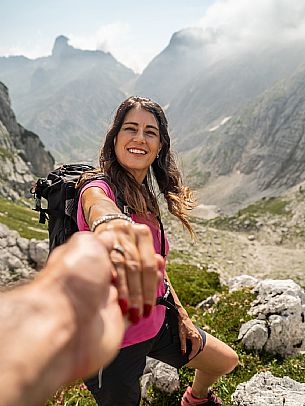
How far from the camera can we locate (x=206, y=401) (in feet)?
18.8

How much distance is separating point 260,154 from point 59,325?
156902 mm

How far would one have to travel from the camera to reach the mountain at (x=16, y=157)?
229ft

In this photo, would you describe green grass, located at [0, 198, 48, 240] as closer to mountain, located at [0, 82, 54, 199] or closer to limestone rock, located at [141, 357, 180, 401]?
mountain, located at [0, 82, 54, 199]

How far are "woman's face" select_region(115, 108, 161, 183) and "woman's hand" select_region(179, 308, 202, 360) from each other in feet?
6.22

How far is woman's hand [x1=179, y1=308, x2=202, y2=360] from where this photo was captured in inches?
189

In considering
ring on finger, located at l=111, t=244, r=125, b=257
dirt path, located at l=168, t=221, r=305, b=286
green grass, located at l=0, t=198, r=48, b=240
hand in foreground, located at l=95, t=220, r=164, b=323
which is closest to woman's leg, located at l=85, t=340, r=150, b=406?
hand in foreground, located at l=95, t=220, r=164, b=323

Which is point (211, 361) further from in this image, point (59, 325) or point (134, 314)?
point (59, 325)

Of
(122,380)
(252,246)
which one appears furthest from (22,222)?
(122,380)

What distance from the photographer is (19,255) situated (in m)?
26.8

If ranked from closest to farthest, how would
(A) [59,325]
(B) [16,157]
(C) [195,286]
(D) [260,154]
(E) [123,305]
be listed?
(A) [59,325] → (E) [123,305] → (C) [195,286] → (B) [16,157] → (D) [260,154]

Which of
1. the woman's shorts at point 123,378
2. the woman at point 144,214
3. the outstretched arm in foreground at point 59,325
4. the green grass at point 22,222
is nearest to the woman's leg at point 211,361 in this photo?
the woman at point 144,214

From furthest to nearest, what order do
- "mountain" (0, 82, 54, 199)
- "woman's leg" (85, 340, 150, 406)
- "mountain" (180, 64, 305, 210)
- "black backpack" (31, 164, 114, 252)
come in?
"mountain" (180, 64, 305, 210)
"mountain" (0, 82, 54, 199)
"black backpack" (31, 164, 114, 252)
"woman's leg" (85, 340, 150, 406)

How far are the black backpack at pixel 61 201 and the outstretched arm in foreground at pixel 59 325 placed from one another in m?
2.34

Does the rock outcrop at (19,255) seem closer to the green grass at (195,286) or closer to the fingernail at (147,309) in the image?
the green grass at (195,286)
